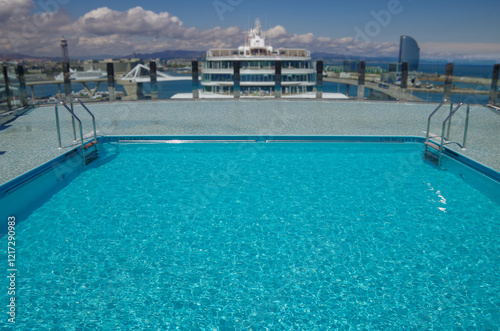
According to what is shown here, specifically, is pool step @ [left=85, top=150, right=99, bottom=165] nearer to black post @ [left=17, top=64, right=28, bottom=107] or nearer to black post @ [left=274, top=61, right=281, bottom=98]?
black post @ [left=17, top=64, right=28, bottom=107]

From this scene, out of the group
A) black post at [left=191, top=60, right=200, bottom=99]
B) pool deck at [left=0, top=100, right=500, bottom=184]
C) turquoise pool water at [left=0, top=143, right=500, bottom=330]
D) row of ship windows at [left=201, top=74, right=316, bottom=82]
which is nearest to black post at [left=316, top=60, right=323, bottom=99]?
pool deck at [left=0, top=100, right=500, bottom=184]

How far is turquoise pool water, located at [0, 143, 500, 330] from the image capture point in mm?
3553

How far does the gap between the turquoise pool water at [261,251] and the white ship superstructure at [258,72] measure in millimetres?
29027

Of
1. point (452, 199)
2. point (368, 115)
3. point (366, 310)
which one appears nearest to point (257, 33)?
point (368, 115)

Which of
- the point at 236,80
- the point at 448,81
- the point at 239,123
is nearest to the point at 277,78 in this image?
the point at 236,80

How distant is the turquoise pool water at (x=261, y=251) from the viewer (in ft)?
11.7

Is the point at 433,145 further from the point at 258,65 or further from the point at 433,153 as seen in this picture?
the point at 258,65

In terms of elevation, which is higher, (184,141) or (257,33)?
(257,33)

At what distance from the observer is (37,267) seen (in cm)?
431

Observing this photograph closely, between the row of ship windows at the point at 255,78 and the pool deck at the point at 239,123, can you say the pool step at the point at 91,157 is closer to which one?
the pool deck at the point at 239,123

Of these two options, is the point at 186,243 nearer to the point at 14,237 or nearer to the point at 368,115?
the point at 14,237

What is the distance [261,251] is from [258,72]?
33.3m

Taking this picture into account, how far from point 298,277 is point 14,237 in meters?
4.06

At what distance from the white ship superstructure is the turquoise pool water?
1143 inches
